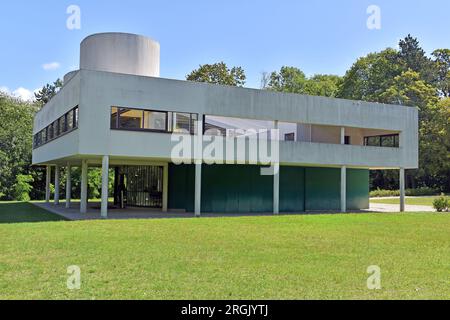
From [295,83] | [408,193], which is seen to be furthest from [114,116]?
[295,83]

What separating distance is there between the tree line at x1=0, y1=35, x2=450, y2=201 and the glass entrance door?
1056 cm

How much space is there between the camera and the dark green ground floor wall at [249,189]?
25906mm

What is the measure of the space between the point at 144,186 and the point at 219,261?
19.5 metres

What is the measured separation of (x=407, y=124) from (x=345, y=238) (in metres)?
17.6

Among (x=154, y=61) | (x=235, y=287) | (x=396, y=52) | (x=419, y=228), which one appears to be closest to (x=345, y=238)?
(x=419, y=228)

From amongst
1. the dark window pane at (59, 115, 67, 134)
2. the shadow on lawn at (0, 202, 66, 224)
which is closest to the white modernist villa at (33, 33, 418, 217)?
the dark window pane at (59, 115, 67, 134)

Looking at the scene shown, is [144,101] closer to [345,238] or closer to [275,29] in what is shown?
[275,29]

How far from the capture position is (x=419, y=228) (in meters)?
17.6

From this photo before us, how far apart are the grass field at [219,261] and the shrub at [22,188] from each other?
77.6 ft

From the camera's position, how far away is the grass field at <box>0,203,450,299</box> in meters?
7.20

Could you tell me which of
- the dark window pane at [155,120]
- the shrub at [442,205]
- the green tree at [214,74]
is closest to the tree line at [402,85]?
the green tree at [214,74]

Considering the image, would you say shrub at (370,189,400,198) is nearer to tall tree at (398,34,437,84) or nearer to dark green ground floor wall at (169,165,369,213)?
tall tree at (398,34,437,84)
